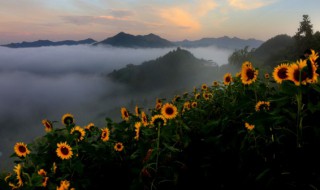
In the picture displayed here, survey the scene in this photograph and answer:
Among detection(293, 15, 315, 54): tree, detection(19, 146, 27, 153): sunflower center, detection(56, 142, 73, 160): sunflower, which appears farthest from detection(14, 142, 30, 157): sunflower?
detection(293, 15, 315, 54): tree

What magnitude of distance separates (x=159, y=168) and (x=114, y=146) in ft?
3.18

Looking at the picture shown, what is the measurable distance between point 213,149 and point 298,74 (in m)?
1.23

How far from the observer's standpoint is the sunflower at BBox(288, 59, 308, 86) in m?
2.08

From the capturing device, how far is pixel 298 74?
7.02ft

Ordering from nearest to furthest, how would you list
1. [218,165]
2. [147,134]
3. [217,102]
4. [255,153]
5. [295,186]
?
1. [295,186]
2. [255,153]
3. [218,165]
4. [147,134]
5. [217,102]

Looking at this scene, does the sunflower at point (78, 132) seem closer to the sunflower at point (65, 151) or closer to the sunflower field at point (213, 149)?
the sunflower field at point (213, 149)

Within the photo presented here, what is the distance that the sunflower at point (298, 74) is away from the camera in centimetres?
208

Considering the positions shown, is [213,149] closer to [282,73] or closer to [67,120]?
[282,73]

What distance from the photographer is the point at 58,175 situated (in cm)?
364

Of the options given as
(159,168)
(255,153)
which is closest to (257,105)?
(255,153)

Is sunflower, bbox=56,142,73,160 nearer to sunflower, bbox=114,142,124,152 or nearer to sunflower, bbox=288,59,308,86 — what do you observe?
sunflower, bbox=114,142,124,152

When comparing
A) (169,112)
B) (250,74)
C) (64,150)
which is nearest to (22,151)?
(64,150)

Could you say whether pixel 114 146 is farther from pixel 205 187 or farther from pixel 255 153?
pixel 255 153

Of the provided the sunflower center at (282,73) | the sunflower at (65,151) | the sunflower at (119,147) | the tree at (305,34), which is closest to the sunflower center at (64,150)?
the sunflower at (65,151)
